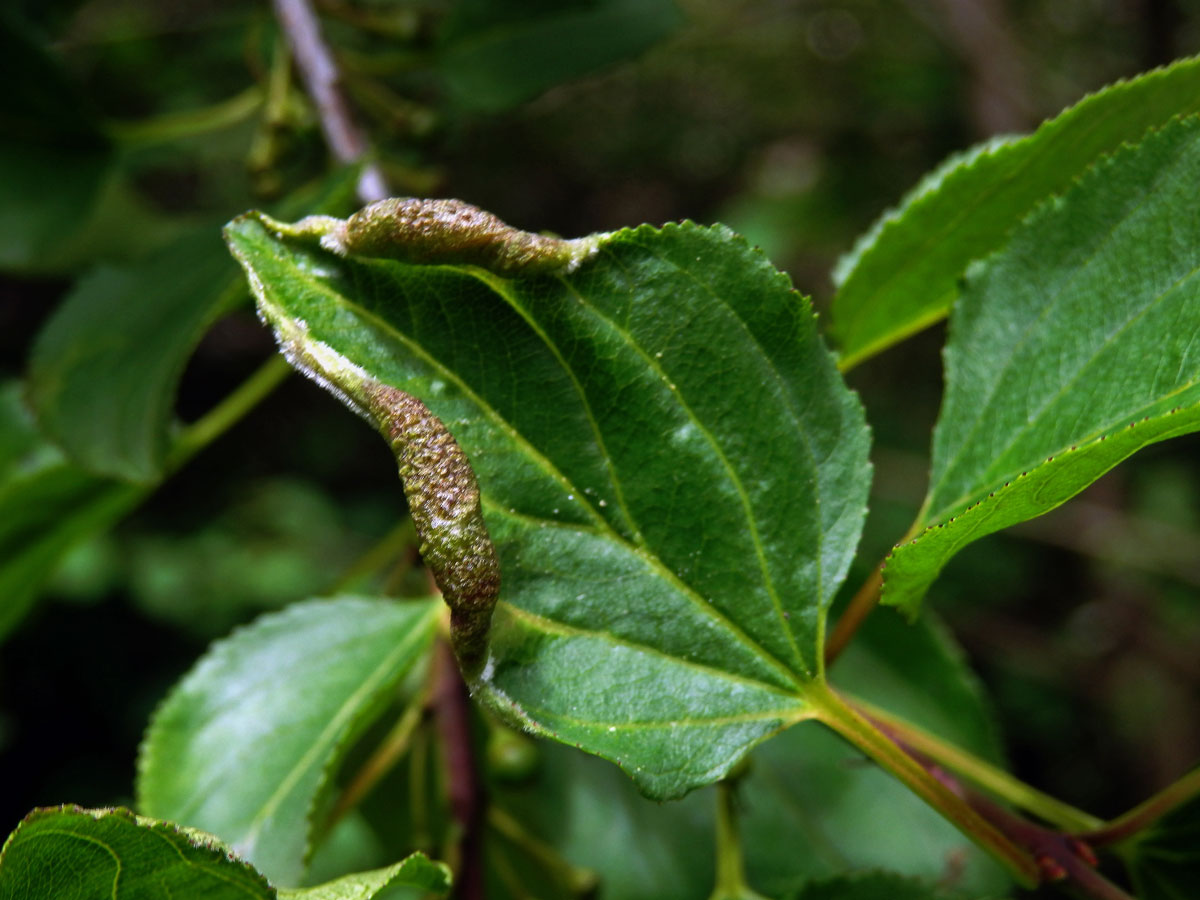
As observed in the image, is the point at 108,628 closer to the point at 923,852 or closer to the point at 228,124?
the point at 228,124

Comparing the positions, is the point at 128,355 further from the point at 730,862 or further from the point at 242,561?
the point at 242,561

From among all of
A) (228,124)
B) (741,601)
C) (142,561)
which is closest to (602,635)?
(741,601)

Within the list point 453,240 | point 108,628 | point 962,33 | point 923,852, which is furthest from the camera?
point 108,628

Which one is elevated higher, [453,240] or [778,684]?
[453,240]

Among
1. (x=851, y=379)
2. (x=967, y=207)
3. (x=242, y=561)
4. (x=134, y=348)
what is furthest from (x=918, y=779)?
(x=851, y=379)

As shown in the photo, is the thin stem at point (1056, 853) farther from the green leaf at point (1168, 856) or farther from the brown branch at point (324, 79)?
the brown branch at point (324, 79)
